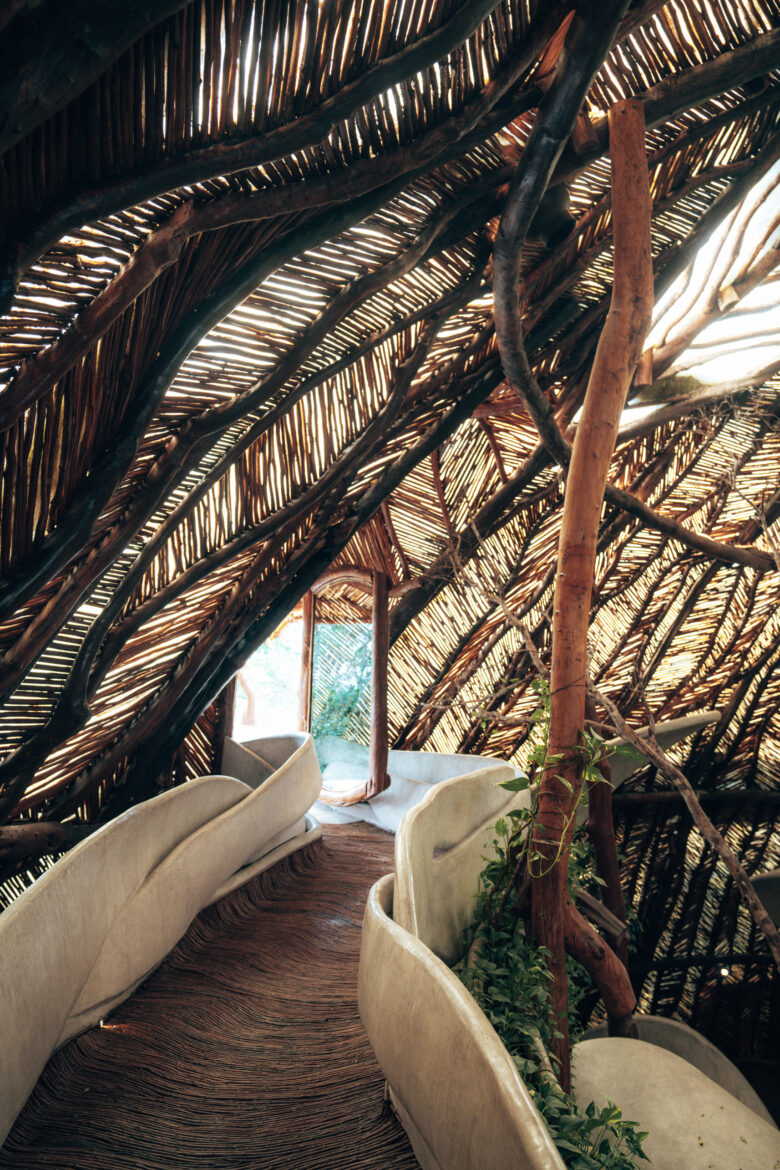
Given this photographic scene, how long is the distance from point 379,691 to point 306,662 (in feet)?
4.47

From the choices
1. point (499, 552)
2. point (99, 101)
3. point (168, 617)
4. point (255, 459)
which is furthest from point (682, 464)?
point (99, 101)

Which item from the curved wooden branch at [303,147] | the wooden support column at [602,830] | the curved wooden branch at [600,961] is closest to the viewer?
the curved wooden branch at [303,147]

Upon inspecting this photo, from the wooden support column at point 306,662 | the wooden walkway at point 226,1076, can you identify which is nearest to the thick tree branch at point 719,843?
the wooden walkway at point 226,1076

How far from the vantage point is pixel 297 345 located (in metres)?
3.50

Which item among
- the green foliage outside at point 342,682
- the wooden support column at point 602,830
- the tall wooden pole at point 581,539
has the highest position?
the tall wooden pole at point 581,539

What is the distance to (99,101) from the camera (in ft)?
6.21

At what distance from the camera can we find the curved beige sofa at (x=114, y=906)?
213cm

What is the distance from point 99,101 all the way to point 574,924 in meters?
3.52

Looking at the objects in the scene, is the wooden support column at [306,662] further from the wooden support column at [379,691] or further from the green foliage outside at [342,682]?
the wooden support column at [379,691]

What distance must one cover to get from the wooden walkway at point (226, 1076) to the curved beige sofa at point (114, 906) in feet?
0.38

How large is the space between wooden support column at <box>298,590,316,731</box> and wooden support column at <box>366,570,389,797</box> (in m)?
1.13

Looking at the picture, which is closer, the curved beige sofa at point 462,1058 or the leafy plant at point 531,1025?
the curved beige sofa at point 462,1058

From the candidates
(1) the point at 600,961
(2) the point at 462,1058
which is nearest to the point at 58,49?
(2) the point at 462,1058

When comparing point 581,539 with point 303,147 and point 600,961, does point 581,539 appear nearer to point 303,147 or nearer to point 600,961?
point 303,147
